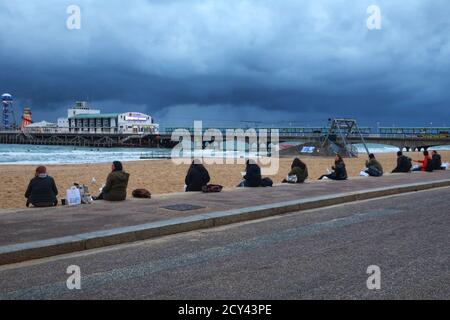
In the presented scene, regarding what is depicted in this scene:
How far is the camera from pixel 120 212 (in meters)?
9.48

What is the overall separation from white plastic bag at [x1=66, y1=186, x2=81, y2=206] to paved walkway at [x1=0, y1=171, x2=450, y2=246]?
39 cm

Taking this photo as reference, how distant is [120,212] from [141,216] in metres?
0.66

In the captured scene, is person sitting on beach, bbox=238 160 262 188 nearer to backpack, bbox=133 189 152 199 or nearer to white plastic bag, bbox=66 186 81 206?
backpack, bbox=133 189 152 199

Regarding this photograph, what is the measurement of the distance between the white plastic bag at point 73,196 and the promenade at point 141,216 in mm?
379

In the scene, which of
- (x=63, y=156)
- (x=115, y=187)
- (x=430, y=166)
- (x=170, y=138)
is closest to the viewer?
(x=115, y=187)

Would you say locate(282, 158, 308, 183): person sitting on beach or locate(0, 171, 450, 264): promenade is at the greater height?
locate(282, 158, 308, 183): person sitting on beach

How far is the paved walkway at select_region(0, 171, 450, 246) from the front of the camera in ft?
Answer: 25.0

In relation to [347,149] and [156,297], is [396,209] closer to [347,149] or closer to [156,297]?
[156,297]

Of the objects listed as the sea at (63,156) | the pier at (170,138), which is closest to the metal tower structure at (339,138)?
the pier at (170,138)

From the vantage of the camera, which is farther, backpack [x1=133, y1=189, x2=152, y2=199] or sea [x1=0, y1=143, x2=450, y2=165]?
sea [x1=0, y1=143, x2=450, y2=165]

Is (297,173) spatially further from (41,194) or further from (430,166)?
(430,166)

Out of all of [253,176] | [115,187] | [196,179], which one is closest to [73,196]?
[115,187]

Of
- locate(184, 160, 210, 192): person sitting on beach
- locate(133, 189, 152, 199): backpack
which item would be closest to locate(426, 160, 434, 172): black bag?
locate(184, 160, 210, 192): person sitting on beach

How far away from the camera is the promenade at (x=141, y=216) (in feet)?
22.7
